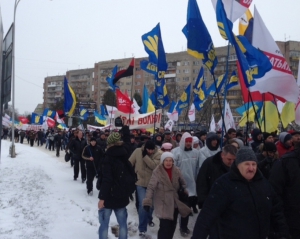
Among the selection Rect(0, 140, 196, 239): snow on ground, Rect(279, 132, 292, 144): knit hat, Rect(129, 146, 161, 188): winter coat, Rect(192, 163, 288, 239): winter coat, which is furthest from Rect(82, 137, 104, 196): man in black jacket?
Rect(192, 163, 288, 239): winter coat

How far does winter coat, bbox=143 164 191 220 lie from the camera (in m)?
5.72

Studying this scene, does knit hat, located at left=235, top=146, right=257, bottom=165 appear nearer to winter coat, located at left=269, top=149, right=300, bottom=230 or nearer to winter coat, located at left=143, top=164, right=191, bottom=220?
winter coat, located at left=269, top=149, right=300, bottom=230

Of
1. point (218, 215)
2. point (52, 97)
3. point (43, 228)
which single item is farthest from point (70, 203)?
point (52, 97)

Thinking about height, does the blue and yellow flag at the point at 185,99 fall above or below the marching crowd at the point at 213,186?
above

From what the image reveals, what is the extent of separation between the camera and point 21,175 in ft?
44.3

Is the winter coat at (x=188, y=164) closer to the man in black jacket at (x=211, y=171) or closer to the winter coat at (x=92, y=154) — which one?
the man in black jacket at (x=211, y=171)

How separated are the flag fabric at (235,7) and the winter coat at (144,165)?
3422 millimetres

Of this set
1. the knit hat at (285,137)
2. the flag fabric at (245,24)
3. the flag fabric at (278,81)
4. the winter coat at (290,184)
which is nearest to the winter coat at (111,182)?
the winter coat at (290,184)

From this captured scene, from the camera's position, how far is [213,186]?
357cm

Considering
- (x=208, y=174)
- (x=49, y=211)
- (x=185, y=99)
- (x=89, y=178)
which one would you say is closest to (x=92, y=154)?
(x=89, y=178)

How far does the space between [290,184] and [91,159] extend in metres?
7.13

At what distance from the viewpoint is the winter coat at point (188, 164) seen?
7.25 m

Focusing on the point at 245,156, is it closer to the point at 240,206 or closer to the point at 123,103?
the point at 240,206

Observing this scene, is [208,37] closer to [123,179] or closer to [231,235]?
[123,179]
